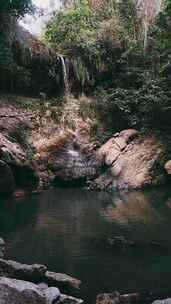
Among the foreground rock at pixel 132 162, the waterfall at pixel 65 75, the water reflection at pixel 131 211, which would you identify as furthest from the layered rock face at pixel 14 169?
the waterfall at pixel 65 75

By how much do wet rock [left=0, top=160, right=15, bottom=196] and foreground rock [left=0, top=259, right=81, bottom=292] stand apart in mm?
10176

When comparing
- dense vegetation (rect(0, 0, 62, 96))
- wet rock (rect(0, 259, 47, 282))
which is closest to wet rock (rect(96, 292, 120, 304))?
wet rock (rect(0, 259, 47, 282))

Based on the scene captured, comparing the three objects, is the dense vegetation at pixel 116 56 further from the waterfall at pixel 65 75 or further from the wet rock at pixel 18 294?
the wet rock at pixel 18 294

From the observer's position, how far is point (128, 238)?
1103 centimetres

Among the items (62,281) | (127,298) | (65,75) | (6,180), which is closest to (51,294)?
(62,281)

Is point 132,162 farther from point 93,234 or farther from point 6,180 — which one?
point 93,234

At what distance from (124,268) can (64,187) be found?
13.4 metres

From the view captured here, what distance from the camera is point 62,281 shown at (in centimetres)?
741

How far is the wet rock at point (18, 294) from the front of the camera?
5.71m

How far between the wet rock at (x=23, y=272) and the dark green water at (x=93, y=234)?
0.76m

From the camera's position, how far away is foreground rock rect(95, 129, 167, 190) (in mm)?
21422

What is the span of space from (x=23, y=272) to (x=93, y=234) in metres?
4.11

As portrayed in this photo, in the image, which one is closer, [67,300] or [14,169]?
[67,300]

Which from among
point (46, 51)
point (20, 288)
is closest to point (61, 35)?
point (46, 51)
